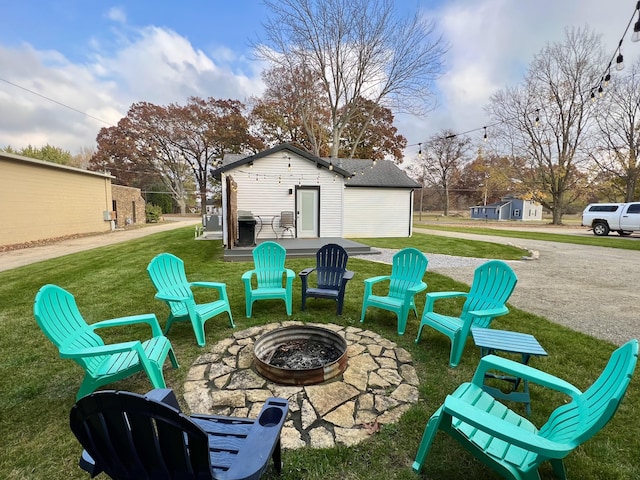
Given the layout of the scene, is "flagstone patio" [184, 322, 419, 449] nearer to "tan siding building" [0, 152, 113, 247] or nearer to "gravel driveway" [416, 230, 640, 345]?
"gravel driveway" [416, 230, 640, 345]

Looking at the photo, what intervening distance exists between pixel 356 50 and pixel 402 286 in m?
18.4

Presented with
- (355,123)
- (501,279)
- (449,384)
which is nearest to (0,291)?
(449,384)

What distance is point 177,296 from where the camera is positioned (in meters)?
3.40

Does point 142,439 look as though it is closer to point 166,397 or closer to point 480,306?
point 166,397

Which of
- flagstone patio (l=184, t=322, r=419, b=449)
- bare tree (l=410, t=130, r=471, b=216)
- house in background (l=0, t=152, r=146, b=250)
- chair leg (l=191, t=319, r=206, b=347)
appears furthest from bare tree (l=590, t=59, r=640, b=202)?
house in background (l=0, t=152, r=146, b=250)

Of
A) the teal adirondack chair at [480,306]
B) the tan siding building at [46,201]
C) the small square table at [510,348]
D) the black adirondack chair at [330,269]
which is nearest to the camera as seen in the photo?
the small square table at [510,348]

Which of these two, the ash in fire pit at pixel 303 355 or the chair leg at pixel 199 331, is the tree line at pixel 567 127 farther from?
the chair leg at pixel 199 331

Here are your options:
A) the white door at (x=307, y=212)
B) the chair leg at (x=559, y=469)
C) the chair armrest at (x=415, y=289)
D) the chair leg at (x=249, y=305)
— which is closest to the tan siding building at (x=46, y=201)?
the white door at (x=307, y=212)

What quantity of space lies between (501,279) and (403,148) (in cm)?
2754

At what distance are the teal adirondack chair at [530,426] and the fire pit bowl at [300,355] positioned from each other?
40.8 inches

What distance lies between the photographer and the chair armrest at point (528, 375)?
164 cm

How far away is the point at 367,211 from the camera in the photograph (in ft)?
47.2

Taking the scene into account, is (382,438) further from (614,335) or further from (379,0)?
(379,0)

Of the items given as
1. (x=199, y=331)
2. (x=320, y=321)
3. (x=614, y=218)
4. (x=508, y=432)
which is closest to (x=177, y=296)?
(x=199, y=331)
